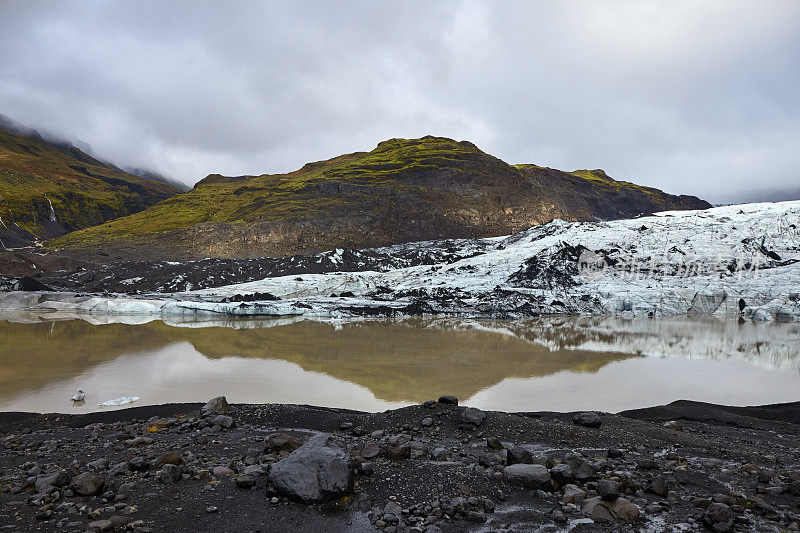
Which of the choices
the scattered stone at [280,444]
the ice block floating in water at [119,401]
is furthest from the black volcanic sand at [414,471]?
the ice block floating in water at [119,401]

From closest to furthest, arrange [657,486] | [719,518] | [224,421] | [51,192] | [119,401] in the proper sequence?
[719,518] → [657,486] → [224,421] → [119,401] → [51,192]

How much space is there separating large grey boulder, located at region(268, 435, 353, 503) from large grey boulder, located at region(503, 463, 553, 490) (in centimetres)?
145

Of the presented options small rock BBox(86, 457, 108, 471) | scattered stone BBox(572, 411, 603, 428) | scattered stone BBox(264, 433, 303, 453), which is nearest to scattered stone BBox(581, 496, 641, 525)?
scattered stone BBox(572, 411, 603, 428)

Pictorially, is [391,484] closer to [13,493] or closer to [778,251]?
[13,493]

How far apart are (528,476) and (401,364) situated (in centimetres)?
752

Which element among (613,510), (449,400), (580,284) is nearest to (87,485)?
(449,400)

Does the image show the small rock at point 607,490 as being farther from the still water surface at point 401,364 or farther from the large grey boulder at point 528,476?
the still water surface at point 401,364

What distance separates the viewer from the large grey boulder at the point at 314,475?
365cm

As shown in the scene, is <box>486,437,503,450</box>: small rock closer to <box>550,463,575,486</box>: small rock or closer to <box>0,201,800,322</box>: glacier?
<box>550,463,575,486</box>: small rock

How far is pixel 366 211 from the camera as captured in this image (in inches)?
2120

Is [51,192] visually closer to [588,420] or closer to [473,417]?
[473,417]

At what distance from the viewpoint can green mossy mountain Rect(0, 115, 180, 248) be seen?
65.0 metres

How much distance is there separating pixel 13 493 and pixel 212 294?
23.8 m

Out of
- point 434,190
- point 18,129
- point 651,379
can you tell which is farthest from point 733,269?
point 18,129
